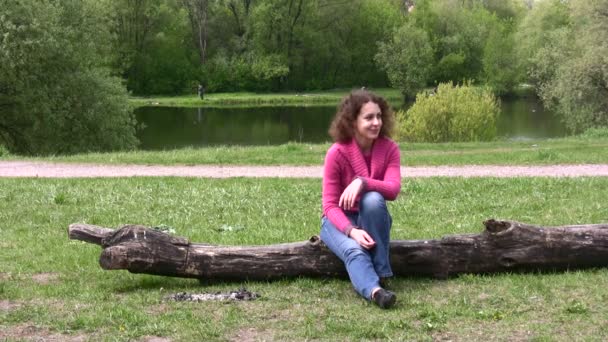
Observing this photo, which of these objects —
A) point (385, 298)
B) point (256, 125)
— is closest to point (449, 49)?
point (256, 125)

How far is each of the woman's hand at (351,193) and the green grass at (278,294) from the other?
27.0 inches

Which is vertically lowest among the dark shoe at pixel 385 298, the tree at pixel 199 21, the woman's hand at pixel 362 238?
the dark shoe at pixel 385 298

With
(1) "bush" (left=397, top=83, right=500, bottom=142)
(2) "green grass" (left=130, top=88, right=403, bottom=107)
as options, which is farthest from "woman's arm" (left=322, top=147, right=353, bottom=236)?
(2) "green grass" (left=130, top=88, right=403, bottom=107)

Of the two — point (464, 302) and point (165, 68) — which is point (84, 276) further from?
point (165, 68)

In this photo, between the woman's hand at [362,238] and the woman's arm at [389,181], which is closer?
the woman's hand at [362,238]

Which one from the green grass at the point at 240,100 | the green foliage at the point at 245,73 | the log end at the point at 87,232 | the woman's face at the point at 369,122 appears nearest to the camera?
the woman's face at the point at 369,122

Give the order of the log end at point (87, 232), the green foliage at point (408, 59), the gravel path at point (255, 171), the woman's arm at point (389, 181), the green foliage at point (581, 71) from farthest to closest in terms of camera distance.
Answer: the green foliage at point (408, 59) → the green foliage at point (581, 71) → the gravel path at point (255, 171) → the log end at point (87, 232) → the woman's arm at point (389, 181)

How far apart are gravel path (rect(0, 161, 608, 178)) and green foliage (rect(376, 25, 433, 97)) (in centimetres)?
5840

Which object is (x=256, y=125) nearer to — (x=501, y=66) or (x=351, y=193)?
(x=501, y=66)

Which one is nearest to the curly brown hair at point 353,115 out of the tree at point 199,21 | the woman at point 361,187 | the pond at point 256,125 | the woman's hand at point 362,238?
the woman at point 361,187

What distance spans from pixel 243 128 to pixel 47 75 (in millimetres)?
18876

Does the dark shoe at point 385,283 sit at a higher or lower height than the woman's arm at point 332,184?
lower

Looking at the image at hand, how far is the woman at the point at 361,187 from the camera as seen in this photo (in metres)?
5.82

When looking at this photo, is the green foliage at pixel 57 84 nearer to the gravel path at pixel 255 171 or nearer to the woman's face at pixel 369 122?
the gravel path at pixel 255 171
